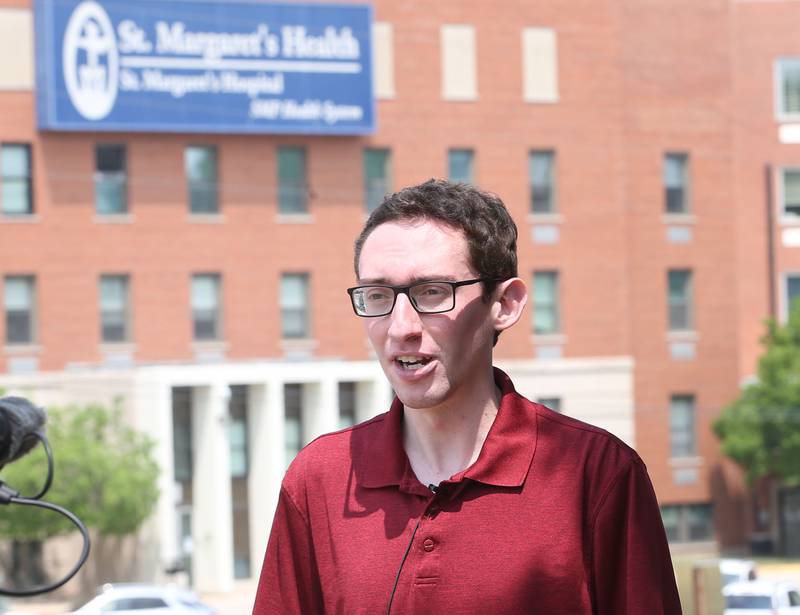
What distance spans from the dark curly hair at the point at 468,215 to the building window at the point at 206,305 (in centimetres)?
4323

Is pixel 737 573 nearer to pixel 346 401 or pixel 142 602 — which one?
pixel 142 602

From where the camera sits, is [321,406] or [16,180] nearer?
[16,180]

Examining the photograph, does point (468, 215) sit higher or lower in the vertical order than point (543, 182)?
lower

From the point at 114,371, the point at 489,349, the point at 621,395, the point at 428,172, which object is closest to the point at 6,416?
the point at 489,349

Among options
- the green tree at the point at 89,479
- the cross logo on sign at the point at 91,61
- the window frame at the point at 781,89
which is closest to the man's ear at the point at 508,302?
the green tree at the point at 89,479

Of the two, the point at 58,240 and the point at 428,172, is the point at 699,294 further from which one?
the point at 58,240

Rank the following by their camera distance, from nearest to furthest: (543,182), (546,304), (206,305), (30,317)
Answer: (30,317)
(206,305)
(543,182)
(546,304)

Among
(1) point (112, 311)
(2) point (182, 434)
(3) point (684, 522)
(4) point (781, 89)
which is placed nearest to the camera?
(1) point (112, 311)

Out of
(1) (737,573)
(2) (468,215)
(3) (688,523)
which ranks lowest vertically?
(3) (688,523)

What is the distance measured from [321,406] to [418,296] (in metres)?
42.9

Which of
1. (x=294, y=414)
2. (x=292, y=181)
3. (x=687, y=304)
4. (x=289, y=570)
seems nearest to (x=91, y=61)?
(x=292, y=181)

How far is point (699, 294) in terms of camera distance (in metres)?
53.8

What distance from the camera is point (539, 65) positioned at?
166 ft

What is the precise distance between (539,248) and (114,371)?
13.7m
